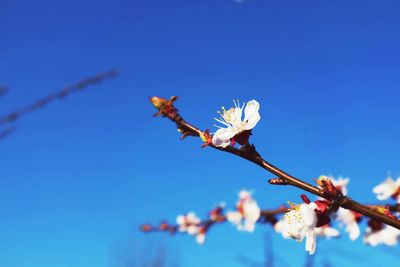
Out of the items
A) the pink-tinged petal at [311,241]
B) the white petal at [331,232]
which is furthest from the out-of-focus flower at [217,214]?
the pink-tinged petal at [311,241]

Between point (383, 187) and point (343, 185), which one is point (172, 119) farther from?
point (343, 185)

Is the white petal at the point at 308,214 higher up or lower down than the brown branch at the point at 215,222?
lower down

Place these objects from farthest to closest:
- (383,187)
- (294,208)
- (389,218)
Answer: (383,187) < (294,208) < (389,218)

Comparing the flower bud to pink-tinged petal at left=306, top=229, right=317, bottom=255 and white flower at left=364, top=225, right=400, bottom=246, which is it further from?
white flower at left=364, top=225, right=400, bottom=246

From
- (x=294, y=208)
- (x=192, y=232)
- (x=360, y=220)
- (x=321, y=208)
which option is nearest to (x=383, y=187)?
(x=360, y=220)

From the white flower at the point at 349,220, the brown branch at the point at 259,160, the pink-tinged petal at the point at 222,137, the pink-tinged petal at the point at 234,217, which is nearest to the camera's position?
the brown branch at the point at 259,160

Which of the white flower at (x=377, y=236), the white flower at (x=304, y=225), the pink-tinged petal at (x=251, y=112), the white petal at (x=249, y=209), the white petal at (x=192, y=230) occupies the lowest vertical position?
the white flower at (x=304, y=225)

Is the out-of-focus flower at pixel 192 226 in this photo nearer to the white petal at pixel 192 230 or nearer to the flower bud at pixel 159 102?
the white petal at pixel 192 230

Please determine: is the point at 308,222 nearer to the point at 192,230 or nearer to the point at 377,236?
the point at 377,236
